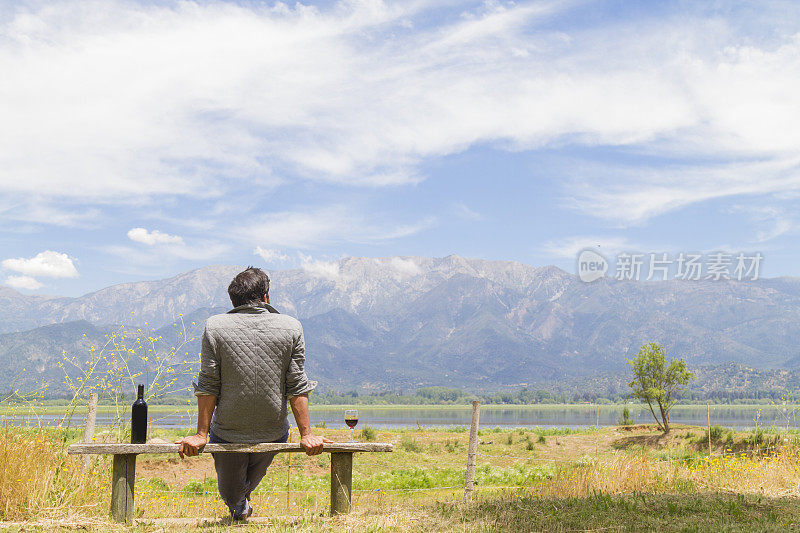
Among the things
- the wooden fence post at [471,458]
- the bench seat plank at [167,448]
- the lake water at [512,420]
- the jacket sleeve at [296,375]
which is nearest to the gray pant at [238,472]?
the bench seat plank at [167,448]

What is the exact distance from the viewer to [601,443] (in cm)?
2994

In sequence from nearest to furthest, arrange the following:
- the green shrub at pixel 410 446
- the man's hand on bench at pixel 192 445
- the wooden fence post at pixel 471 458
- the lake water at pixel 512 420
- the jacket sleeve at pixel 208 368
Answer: the man's hand on bench at pixel 192 445, the jacket sleeve at pixel 208 368, the lake water at pixel 512 420, the wooden fence post at pixel 471 458, the green shrub at pixel 410 446

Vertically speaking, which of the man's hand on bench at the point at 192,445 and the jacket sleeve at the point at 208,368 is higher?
the jacket sleeve at the point at 208,368

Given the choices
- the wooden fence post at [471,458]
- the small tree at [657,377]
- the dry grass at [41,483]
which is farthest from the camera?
the small tree at [657,377]

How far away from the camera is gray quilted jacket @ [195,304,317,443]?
4.72 metres

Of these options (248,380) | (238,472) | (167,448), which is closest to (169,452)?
(167,448)

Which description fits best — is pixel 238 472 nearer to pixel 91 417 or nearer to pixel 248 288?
pixel 248 288

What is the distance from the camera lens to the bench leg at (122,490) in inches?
199

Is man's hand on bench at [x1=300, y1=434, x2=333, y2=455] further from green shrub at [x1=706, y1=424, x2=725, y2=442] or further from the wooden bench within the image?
green shrub at [x1=706, y1=424, x2=725, y2=442]

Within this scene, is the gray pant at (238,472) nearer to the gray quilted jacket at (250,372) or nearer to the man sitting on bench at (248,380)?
the man sitting on bench at (248,380)

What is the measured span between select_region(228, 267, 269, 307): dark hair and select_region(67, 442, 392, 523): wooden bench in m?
1.06

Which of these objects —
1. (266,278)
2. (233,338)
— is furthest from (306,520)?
(266,278)

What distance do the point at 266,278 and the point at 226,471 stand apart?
1.49 meters

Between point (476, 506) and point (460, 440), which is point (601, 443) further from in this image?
point (476, 506)
